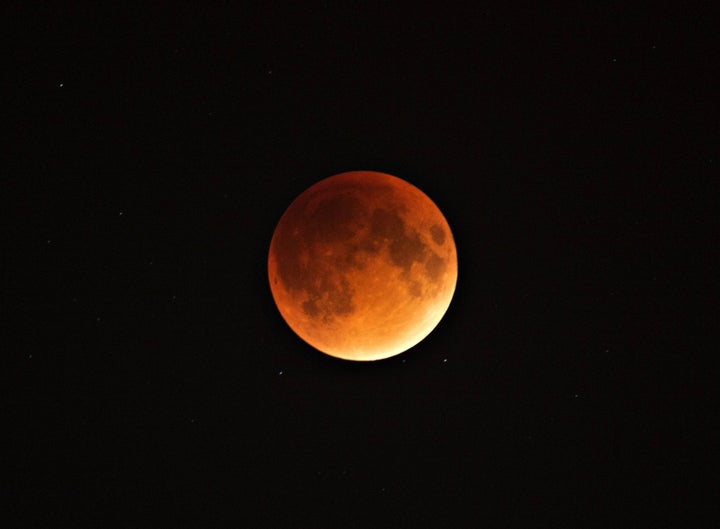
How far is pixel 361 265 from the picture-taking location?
4.32 metres

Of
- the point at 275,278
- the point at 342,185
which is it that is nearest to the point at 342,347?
the point at 275,278

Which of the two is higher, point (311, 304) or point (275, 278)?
point (275, 278)

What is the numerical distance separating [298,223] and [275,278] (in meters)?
0.43

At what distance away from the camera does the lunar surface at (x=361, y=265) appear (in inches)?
171

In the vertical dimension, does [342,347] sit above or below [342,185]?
below

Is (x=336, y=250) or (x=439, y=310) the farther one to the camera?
(x=439, y=310)

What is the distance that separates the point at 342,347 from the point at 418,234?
91 cm

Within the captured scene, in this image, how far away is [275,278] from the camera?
185 inches

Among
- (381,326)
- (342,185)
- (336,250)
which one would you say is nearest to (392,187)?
(342,185)

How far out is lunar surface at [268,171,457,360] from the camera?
435 cm

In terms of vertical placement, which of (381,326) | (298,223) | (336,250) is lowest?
(381,326)

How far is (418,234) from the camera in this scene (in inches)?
177

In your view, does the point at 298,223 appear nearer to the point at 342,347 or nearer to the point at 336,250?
the point at 336,250

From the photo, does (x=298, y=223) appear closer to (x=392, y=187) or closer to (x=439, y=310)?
(x=392, y=187)
